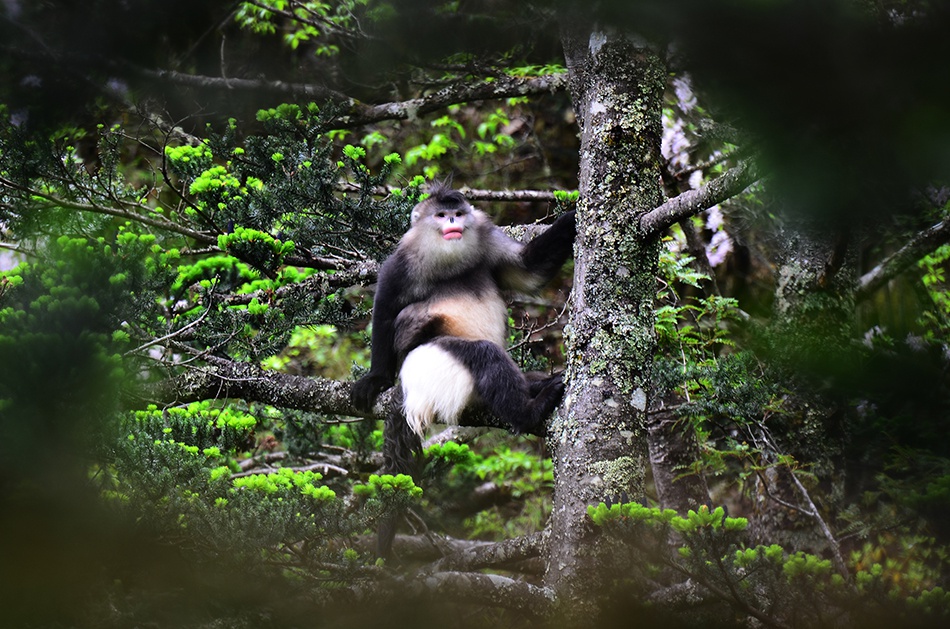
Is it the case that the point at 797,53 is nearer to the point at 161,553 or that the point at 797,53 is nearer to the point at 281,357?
the point at 161,553

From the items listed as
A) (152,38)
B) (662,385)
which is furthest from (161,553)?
(662,385)

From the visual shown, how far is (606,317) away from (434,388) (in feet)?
4.16

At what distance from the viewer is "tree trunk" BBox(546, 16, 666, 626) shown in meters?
2.60

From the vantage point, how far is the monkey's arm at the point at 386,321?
13.7 ft

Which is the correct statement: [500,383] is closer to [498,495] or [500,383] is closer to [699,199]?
[699,199]

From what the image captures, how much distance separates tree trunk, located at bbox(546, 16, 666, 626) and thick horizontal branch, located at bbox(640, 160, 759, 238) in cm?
7

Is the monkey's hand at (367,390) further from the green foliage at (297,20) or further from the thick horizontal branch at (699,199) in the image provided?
the green foliage at (297,20)

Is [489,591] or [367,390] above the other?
[367,390]

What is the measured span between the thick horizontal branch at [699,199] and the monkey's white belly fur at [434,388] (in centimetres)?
140

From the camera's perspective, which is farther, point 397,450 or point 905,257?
point 397,450

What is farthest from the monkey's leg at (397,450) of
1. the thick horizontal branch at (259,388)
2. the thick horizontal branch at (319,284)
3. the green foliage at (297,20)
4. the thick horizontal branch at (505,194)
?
the green foliage at (297,20)

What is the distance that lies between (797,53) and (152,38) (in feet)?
2.97

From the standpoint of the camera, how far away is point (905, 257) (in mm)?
3947

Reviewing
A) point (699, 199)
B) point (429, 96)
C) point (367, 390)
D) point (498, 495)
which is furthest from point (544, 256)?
point (498, 495)
